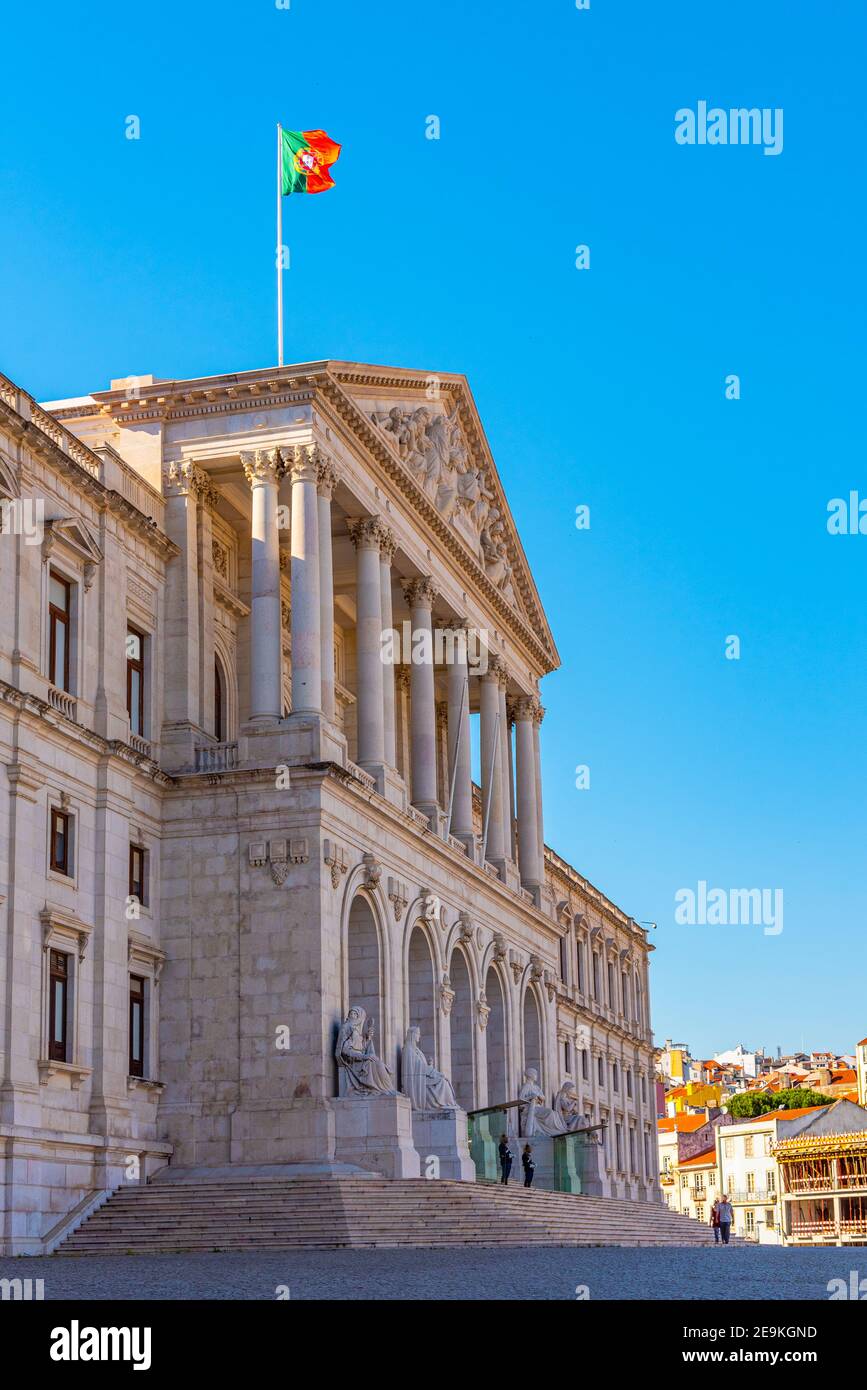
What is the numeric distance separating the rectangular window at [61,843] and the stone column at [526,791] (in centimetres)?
2682

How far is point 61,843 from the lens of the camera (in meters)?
38.3

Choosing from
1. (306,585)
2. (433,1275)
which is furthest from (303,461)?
(433,1275)

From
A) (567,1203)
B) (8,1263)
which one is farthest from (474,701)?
(8,1263)

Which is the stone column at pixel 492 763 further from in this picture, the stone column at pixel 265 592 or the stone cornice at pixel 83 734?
the stone cornice at pixel 83 734

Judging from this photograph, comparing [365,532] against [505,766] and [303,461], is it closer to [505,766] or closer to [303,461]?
[303,461]

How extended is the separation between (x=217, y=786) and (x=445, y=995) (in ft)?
38.0

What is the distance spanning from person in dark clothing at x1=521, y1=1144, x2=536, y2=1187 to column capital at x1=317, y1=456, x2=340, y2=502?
20.4m

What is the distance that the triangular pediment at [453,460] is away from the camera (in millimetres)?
50281

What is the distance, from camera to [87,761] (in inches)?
1553

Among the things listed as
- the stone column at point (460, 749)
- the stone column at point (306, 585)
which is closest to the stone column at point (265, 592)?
the stone column at point (306, 585)

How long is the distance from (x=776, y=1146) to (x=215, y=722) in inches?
3715

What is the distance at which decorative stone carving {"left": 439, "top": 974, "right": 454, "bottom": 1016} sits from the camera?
50406 mm

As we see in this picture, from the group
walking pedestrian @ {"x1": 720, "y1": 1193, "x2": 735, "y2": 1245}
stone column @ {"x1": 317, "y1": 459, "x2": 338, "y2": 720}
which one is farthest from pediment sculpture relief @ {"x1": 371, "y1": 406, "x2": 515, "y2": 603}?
walking pedestrian @ {"x1": 720, "y1": 1193, "x2": 735, "y2": 1245}
